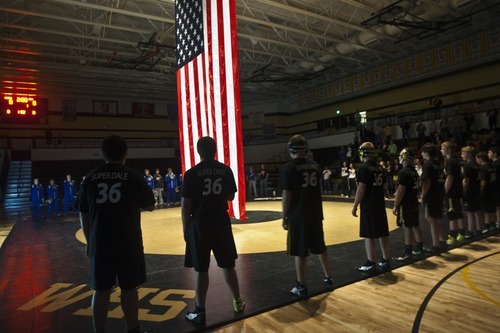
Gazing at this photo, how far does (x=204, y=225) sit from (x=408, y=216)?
134 inches

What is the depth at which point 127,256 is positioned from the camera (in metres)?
2.65

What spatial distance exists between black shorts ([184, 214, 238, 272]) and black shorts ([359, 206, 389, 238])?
2129mm

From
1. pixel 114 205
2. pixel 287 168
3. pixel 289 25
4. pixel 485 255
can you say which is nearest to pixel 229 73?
pixel 287 168

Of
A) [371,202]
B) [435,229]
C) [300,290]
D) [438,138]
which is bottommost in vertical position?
[300,290]

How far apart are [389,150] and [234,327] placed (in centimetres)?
1595

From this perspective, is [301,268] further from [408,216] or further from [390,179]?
[390,179]

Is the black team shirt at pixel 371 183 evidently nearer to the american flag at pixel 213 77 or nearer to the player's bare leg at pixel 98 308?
the player's bare leg at pixel 98 308

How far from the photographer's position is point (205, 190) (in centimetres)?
314

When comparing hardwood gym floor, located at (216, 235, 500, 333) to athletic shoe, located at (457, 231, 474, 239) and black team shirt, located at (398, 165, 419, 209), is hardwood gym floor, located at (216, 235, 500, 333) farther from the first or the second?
athletic shoe, located at (457, 231, 474, 239)

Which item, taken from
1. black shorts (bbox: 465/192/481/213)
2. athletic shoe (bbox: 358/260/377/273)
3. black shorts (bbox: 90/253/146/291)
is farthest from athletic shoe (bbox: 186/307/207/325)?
black shorts (bbox: 465/192/481/213)

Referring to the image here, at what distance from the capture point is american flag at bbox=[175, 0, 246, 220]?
735 centimetres

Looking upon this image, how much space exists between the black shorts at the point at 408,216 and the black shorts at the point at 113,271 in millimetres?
4007

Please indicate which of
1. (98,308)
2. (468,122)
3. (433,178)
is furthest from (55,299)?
(468,122)

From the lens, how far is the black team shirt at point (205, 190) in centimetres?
313
